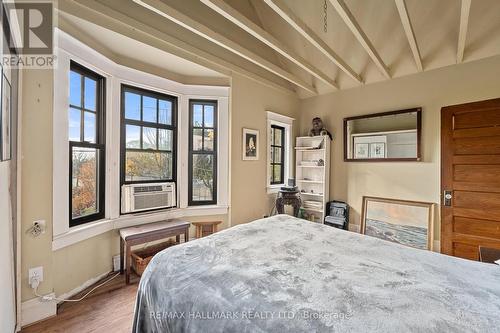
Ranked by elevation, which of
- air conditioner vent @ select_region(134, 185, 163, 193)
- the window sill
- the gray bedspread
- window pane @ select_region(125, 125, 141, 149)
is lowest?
the window sill

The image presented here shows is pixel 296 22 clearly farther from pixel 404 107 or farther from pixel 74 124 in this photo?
pixel 74 124

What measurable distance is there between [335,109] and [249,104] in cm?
154

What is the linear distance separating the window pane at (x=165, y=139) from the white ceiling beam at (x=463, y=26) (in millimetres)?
3203

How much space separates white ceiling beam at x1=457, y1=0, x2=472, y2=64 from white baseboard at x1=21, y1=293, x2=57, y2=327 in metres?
4.04

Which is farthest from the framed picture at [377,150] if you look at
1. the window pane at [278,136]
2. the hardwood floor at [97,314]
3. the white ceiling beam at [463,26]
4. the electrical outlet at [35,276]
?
the electrical outlet at [35,276]

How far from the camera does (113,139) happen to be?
2.52 meters

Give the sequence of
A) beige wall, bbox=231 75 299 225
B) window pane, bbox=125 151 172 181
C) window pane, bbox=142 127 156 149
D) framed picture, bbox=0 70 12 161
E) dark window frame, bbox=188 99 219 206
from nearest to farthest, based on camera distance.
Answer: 1. framed picture, bbox=0 70 12 161
2. window pane, bbox=125 151 172 181
3. window pane, bbox=142 127 156 149
4. dark window frame, bbox=188 99 219 206
5. beige wall, bbox=231 75 299 225

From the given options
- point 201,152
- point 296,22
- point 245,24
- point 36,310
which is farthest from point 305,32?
point 36,310

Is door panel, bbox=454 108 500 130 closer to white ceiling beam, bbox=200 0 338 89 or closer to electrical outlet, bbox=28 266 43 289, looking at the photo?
white ceiling beam, bbox=200 0 338 89

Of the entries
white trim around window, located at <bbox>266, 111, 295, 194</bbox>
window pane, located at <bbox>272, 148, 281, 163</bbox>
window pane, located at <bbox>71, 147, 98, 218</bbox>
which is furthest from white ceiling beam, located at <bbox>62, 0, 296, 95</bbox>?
window pane, located at <bbox>272, 148, 281, 163</bbox>

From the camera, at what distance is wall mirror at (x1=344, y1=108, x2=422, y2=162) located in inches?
121

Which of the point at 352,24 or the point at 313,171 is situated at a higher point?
the point at 352,24

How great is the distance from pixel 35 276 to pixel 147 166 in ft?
4.85

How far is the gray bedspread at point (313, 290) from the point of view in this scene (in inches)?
31.8
